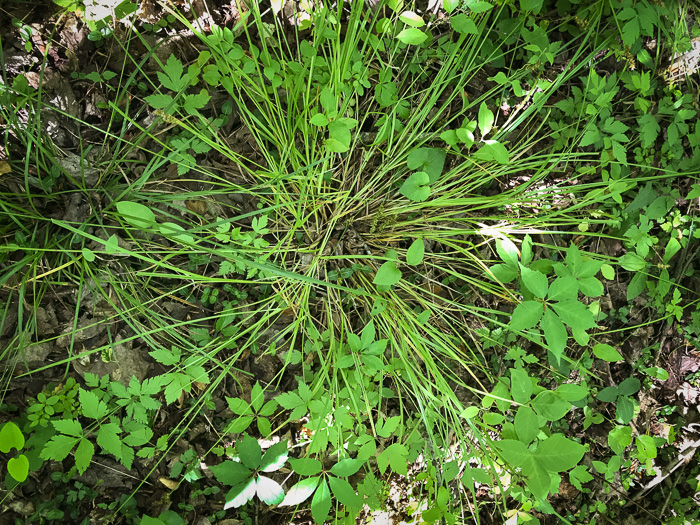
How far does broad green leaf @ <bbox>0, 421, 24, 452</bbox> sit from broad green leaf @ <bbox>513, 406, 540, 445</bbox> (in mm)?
950

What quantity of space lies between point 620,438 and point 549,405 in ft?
1.60

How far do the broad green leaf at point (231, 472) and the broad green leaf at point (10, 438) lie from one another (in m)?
0.36

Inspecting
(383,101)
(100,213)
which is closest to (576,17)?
(383,101)

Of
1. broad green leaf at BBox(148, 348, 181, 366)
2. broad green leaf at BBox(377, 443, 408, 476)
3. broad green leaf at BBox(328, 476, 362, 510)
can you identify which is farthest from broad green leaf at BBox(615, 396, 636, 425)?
broad green leaf at BBox(148, 348, 181, 366)

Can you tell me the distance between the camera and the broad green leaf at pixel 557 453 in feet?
2.64

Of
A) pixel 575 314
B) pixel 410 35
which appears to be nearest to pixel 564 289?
pixel 575 314

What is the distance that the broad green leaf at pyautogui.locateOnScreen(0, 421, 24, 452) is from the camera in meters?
0.67

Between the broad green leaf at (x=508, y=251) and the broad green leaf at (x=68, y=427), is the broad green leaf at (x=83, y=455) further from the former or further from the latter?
the broad green leaf at (x=508, y=251)

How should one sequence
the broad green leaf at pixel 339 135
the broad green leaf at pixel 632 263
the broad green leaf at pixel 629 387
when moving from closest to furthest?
the broad green leaf at pixel 339 135, the broad green leaf at pixel 632 263, the broad green leaf at pixel 629 387

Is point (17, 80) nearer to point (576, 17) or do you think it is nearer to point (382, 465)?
point (382, 465)

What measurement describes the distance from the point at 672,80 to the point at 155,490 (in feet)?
7.07

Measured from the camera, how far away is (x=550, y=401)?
36.4 inches

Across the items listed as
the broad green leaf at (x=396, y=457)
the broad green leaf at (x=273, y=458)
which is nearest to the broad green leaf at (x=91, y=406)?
the broad green leaf at (x=273, y=458)

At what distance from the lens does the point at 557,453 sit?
81cm
